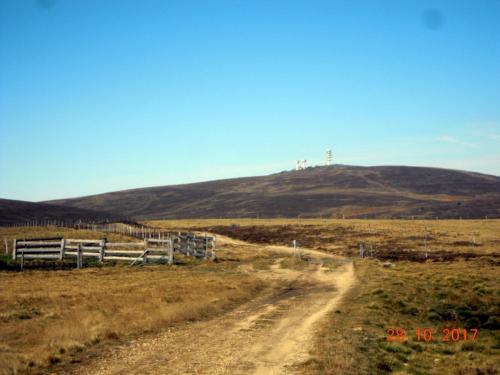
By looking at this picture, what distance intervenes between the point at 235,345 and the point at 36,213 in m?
119

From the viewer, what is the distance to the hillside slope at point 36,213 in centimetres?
11150

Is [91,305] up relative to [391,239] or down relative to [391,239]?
up

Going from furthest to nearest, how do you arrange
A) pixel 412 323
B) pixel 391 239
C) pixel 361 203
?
pixel 361 203, pixel 391 239, pixel 412 323

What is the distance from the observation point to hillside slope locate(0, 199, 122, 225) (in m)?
112

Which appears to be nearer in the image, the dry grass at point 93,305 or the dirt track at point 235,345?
the dirt track at point 235,345

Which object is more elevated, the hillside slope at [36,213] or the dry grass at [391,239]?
the hillside slope at [36,213]

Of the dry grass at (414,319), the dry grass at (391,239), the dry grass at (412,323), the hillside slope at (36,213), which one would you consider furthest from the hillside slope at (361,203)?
the dry grass at (412,323)

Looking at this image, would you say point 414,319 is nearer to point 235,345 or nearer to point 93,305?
point 235,345

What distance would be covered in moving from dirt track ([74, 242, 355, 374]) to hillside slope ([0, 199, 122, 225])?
328ft

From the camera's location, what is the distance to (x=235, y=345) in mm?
12938

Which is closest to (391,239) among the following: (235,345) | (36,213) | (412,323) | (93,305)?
(412,323)

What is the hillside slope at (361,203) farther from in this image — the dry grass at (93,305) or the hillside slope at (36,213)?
the dry grass at (93,305)

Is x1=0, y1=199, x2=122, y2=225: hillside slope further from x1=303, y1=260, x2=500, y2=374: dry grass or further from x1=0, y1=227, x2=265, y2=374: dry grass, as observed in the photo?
x1=303, y1=260, x2=500, y2=374: dry grass

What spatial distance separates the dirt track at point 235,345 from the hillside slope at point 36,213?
100 metres
